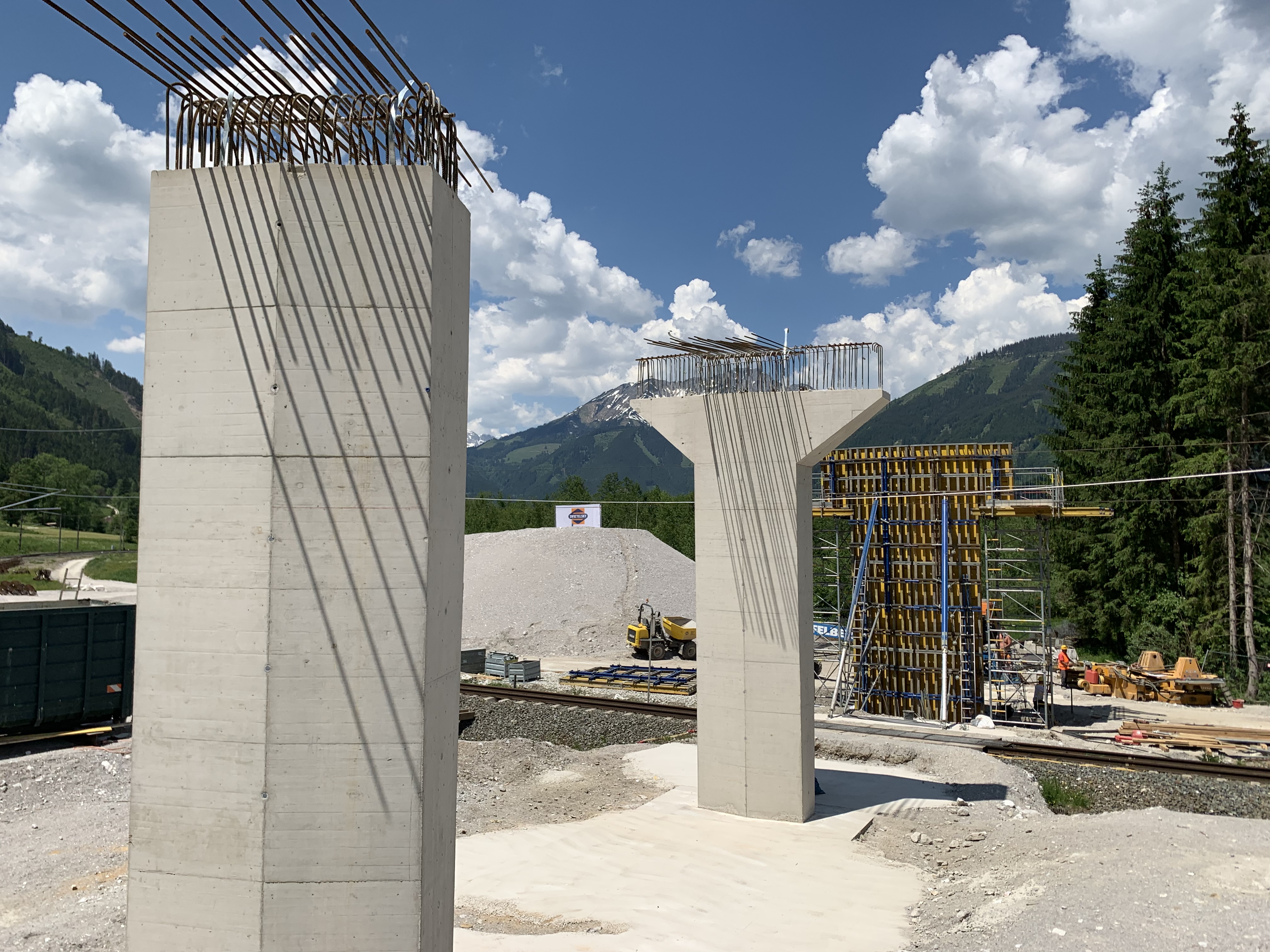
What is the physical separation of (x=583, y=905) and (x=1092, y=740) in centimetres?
1631

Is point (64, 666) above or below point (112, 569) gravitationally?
above

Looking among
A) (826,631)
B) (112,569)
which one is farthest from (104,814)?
(112,569)

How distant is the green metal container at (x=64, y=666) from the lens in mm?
15031

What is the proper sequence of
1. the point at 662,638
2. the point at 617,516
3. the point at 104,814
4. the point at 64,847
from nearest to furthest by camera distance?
the point at 64,847 → the point at 104,814 → the point at 662,638 → the point at 617,516

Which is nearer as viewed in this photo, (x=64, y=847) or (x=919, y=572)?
(x=64, y=847)

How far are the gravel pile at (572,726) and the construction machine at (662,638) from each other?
978cm

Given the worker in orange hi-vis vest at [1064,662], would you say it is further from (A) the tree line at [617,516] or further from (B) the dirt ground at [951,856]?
(A) the tree line at [617,516]

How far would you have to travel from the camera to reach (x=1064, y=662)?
28.3 m

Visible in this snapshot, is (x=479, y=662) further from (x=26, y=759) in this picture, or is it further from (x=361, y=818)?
(x=361, y=818)

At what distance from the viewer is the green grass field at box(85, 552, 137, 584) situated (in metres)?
67.1

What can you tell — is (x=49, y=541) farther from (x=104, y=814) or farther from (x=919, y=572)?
(x=919, y=572)

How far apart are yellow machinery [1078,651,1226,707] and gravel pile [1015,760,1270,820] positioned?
11.8 meters

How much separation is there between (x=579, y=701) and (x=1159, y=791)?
13.9 m

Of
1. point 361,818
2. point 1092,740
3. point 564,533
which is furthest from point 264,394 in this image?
point 564,533
